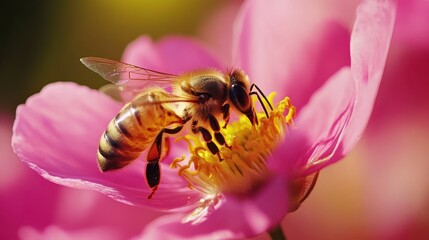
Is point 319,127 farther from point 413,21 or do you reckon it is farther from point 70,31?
point 70,31

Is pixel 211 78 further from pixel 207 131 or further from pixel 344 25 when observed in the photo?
pixel 344 25

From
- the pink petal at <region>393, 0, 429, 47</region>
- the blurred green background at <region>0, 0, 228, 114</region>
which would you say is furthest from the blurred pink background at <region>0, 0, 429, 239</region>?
the blurred green background at <region>0, 0, 228, 114</region>

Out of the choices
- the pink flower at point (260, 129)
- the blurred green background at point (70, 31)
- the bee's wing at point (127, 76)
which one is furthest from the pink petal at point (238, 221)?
the blurred green background at point (70, 31)

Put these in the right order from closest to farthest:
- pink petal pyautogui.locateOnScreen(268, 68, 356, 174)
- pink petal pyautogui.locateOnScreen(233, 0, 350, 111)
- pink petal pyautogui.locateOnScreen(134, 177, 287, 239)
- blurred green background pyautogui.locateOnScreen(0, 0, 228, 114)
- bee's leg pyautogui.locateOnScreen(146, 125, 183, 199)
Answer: pink petal pyautogui.locateOnScreen(134, 177, 287, 239)
pink petal pyautogui.locateOnScreen(268, 68, 356, 174)
bee's leg pyautogui.locateOnScreen(146, 125, 183, 199)
pink petal pyautogui.locateOnScreen(233, 0, 350, 111)
blurred green background pyautogui.locateOnScreen(0, 0, 228, 114)

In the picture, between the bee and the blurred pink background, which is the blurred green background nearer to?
the blurred pink background

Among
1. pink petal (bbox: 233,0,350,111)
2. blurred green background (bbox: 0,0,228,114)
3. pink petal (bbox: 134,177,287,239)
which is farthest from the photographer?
blurred green background (bbox: 0,0,228,114)

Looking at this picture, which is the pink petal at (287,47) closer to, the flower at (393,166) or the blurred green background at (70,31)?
the flower at (393,166)

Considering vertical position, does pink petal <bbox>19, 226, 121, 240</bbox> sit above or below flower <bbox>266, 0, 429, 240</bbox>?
below
